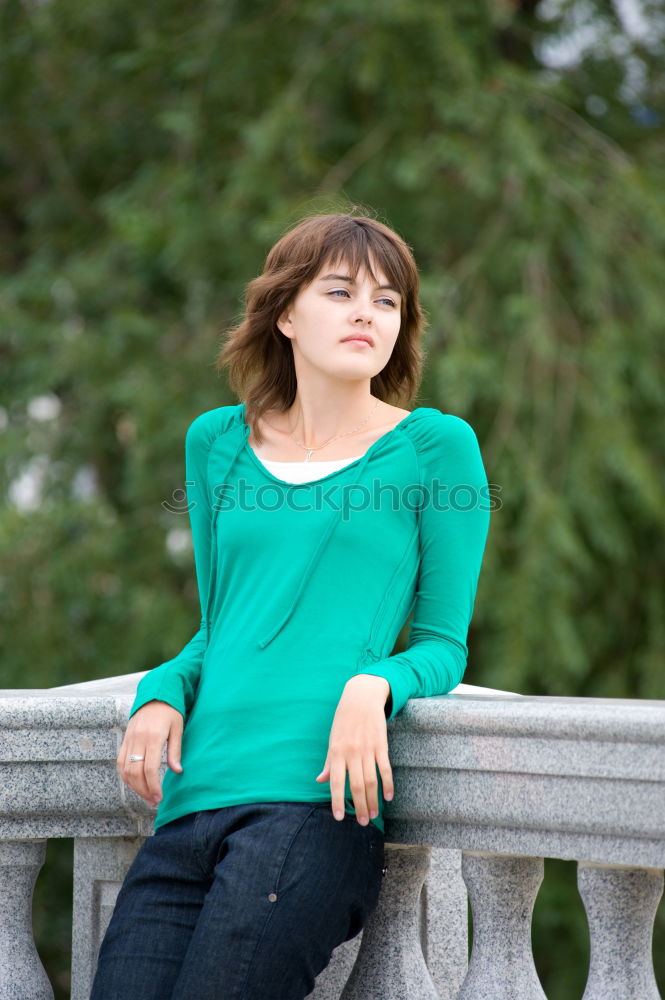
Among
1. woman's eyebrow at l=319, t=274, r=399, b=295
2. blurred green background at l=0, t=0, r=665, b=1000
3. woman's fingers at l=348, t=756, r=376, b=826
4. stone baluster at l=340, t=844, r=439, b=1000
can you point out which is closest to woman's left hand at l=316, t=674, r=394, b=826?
woman's fingers at l=348, t=756, r=376, b=826

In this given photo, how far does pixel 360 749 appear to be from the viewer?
1859mm

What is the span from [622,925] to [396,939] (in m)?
0.37

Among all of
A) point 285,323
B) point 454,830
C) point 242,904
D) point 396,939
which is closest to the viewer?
point 242,904

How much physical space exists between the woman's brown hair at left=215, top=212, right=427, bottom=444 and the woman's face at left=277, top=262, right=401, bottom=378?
0.6 inches

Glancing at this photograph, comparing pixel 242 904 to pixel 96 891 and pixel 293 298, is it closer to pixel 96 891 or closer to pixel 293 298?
pixel 96 891

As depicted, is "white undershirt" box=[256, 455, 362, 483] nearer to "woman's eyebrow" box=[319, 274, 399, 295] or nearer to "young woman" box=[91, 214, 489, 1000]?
"young woman" box=[91, 214, 489, 1000]

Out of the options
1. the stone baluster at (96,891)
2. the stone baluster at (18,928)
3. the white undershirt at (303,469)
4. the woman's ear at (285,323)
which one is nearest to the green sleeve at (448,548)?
the white undershirt at (303,469)

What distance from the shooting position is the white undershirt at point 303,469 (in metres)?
2.16

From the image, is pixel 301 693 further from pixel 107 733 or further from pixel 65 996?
pixel 65 996

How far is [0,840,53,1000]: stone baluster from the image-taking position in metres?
Result: 2.25

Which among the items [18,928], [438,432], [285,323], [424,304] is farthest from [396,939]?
[424,304]

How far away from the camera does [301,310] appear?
7.32 ft

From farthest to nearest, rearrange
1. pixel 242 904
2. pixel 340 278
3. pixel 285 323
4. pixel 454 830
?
pixel 285 323 → pixel 340 278 → pixel 454 830 → pixel 242 904

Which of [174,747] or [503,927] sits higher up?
[174,747]
